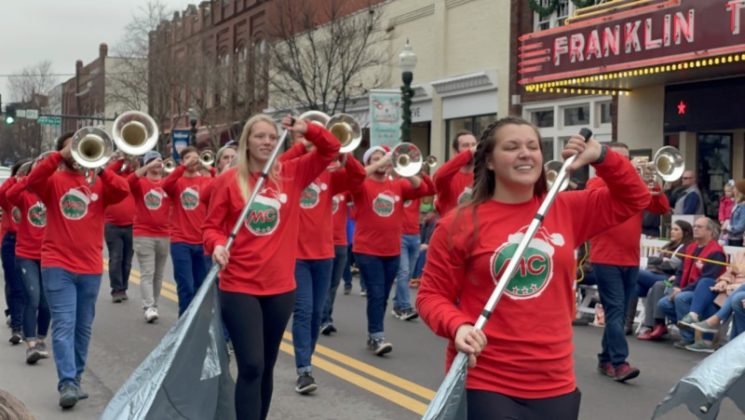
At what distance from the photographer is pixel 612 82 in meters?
20.6

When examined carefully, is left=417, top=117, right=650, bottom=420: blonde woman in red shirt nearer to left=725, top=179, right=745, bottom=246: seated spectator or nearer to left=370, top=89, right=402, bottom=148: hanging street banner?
left=725, top=179, right=745, bottom=246: seated spectator

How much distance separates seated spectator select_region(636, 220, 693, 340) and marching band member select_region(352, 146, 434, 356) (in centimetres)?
276

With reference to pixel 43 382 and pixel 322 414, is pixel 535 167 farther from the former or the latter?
pixel 43 382

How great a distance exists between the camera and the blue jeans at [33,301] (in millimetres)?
9211

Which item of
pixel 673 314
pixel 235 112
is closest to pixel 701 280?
pixel 673 314

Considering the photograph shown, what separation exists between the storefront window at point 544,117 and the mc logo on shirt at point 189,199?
1531cm

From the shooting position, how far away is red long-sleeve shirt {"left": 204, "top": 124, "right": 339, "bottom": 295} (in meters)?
5.92

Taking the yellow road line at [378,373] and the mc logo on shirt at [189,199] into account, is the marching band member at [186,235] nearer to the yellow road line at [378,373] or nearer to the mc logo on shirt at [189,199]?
the mc logo on shirt at [189,199]

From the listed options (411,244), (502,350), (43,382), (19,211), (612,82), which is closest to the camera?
(502,350)

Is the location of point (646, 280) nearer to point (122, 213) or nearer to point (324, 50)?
point (122, 213)

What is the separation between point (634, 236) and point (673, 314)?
263cm

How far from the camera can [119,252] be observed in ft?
44.8

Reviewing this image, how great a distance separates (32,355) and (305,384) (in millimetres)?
2989

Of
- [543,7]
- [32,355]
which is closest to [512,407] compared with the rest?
[32,355]
